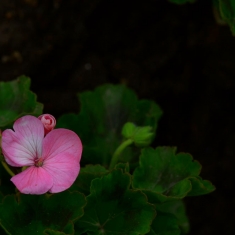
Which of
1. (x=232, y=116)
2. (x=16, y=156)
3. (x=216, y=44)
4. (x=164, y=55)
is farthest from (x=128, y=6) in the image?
(x=16, y=156)

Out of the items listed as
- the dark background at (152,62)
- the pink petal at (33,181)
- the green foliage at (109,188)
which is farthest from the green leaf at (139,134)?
the dark background at (152,62)

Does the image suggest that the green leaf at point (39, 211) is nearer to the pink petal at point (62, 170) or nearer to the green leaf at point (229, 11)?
the pink petal at point (62, 170)

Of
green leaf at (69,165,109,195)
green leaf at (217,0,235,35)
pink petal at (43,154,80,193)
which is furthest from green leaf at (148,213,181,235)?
green leaf at (217,0,235,35)

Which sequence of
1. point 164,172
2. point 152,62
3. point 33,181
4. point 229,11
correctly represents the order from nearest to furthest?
1. point 33,181
2. point 164,172
3. point 229,11
4. point 152,62

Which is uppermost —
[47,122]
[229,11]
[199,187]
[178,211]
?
[229,11]

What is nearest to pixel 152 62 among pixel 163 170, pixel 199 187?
pixel 163 170

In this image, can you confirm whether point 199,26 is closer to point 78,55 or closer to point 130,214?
point 78,55

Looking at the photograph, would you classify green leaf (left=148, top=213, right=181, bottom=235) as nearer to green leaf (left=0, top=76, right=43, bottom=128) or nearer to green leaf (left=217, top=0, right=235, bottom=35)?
green leaf (left=0, top=76, right=43, bottom=128)

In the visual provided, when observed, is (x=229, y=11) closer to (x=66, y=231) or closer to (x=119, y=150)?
(x=119, y=150)
